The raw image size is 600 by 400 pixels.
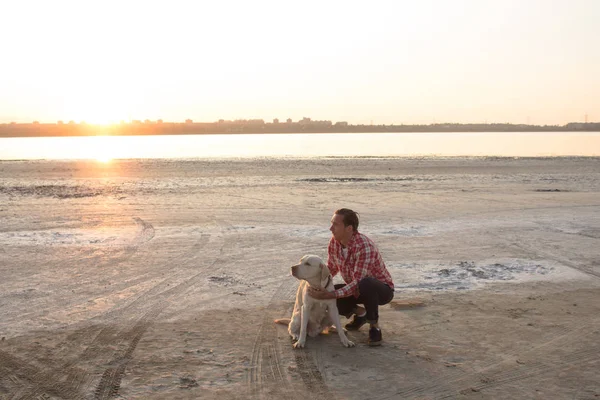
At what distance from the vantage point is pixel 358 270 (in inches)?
245

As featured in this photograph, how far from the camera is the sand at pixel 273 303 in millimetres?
5301

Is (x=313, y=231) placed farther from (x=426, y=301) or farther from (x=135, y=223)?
(x=426, y=301)

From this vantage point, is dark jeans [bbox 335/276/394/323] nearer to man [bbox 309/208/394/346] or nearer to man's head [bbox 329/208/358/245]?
man [bbox 309/208/394/346]

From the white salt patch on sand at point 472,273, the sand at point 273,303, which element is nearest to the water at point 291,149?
the sand at point 273,303

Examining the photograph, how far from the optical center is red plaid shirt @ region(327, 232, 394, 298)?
6172 mm

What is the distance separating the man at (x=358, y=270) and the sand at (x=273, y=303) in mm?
457

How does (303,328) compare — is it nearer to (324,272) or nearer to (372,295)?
(324,272)

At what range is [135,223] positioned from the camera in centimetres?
1435

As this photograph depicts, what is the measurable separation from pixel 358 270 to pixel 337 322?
1.98ft

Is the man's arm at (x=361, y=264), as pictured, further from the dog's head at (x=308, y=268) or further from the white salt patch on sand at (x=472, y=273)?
the white salt patch on sand at (x=472, y=273)

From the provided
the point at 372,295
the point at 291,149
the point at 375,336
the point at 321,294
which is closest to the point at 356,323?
the point at 375,336

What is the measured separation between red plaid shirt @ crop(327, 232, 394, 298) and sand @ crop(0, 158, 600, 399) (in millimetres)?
678

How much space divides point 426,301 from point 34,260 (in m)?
6.86

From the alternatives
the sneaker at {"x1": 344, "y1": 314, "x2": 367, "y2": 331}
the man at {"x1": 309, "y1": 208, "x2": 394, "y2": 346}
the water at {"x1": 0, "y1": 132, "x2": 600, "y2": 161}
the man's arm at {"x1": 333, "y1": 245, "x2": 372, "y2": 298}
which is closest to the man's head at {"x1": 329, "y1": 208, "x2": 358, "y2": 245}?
the man at {"x1": 309, "y1": 208, "x2": 394, "y2": 346}
